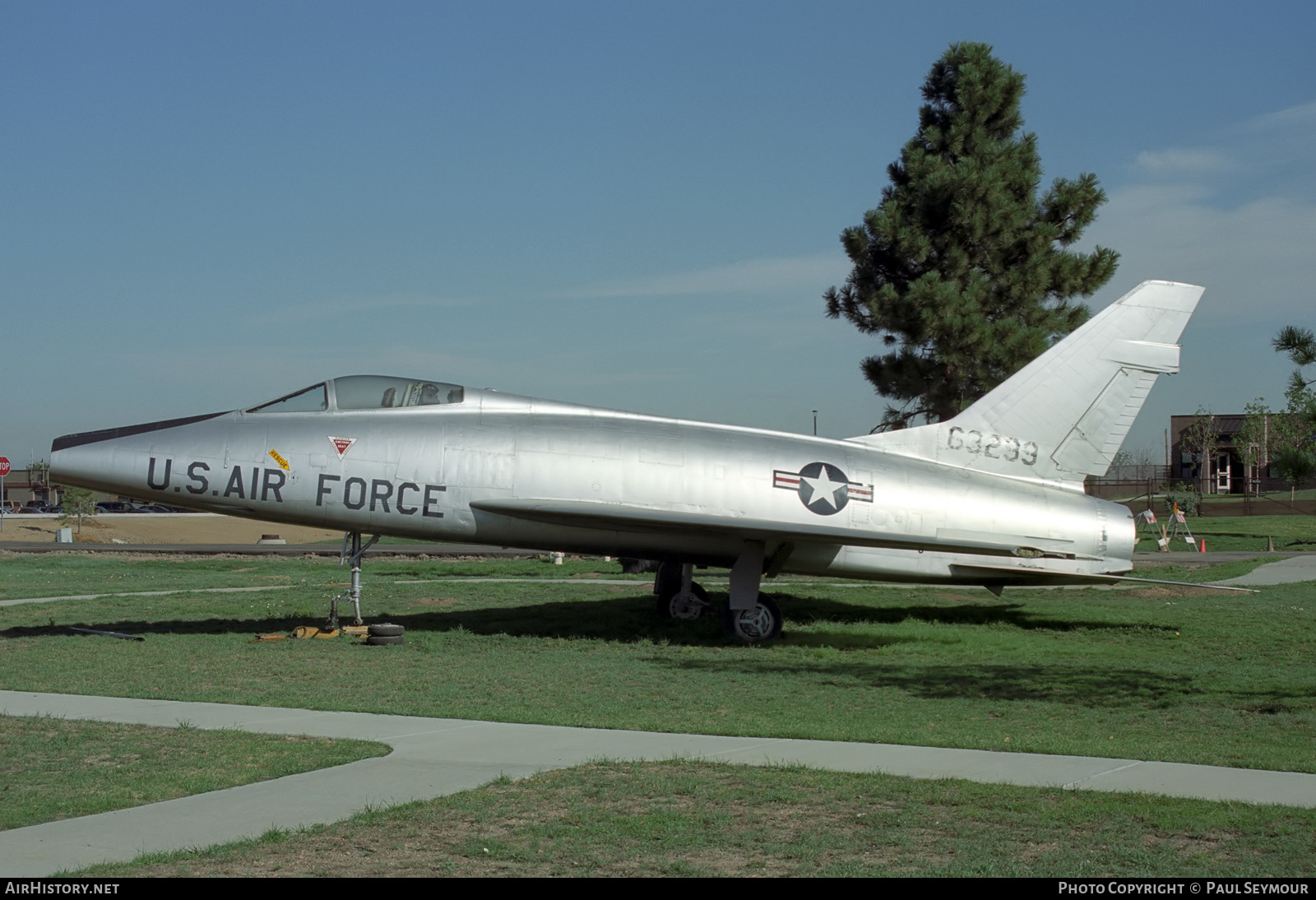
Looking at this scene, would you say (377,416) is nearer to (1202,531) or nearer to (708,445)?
(708,445)

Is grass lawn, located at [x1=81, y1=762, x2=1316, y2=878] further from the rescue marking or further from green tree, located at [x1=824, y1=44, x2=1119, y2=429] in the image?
green tree, located at [x1=824, y1=44, x2=1119, y2=429]

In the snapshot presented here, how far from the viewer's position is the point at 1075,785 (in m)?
7.48

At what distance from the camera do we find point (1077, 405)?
1838cm

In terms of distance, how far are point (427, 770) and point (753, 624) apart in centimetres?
914

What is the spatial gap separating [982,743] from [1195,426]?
3088 inches

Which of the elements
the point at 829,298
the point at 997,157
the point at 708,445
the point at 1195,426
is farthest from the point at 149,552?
the point at 1195,426

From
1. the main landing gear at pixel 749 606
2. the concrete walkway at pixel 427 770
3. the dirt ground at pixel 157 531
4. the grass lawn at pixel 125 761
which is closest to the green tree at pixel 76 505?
the dirt ground at pixel 157 531

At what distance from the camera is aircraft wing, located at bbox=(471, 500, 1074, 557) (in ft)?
52.6

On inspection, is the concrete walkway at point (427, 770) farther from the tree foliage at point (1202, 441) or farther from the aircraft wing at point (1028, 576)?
the tree foliage at point (1202, 441)

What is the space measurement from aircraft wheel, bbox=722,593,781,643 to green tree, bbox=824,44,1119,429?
68.2ft

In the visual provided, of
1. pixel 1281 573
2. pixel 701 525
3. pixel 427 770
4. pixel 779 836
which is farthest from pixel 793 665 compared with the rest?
pixel 1281 573

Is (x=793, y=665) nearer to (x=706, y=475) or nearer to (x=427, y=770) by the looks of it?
Answer: (x=706, y=475)

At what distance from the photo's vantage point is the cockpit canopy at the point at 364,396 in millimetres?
16312

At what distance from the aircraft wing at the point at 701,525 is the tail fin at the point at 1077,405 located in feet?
6.70
